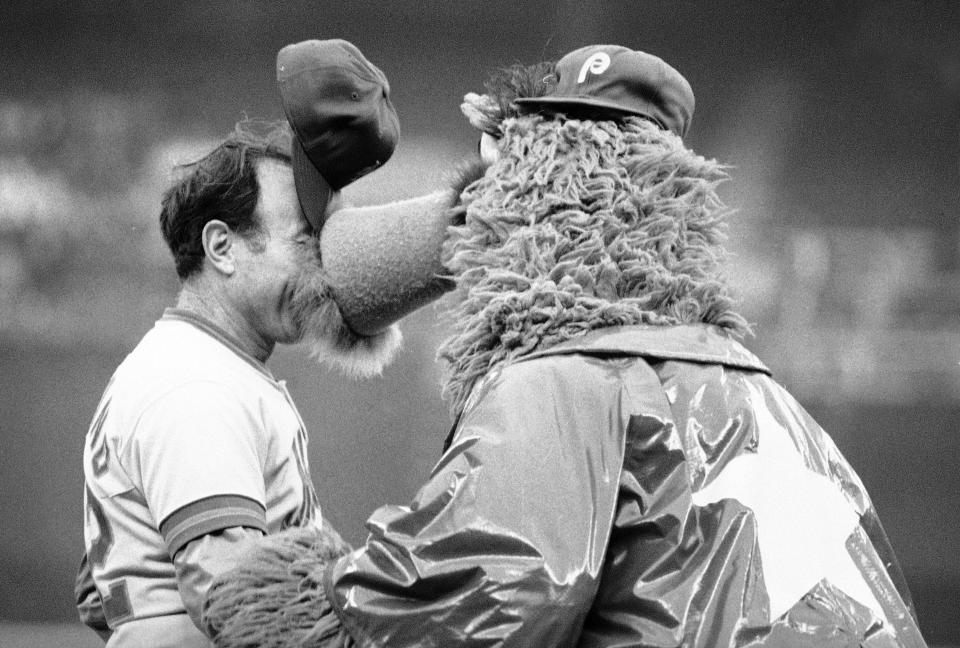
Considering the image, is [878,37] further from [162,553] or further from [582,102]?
[162,553]

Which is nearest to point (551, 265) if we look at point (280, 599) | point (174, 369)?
point (280, 599)

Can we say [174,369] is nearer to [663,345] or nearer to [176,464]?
[176,464]

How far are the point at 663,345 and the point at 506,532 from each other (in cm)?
29

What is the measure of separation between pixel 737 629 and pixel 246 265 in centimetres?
116

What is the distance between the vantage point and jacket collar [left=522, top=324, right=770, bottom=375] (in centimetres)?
132

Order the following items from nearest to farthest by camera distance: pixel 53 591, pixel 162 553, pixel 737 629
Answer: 1. pixel 737 629
2. pixel 162 553
3. pixel 53 591

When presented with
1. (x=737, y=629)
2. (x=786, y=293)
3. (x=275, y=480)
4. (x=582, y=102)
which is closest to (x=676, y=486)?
(x=737, y=629)

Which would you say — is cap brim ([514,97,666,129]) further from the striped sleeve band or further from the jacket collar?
the striped sleeve band

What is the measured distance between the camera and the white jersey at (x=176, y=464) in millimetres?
1692

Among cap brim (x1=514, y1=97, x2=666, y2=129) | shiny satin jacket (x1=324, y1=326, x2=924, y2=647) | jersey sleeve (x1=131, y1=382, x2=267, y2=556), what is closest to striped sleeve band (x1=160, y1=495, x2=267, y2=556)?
jersey sleeve (x1=131, y1=382, x2=267, y2=556)

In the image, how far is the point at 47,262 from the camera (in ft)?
11.9

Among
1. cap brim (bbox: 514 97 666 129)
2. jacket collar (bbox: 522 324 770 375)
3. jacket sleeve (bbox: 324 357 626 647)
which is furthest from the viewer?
cap brim (bbox: 514 97 666 129)

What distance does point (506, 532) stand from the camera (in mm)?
1201

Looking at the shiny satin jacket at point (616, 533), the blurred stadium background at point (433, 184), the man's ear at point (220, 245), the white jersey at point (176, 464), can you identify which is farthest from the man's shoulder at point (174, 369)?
the blurred stadium background at point (433, 184)
